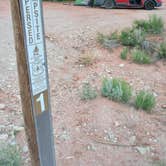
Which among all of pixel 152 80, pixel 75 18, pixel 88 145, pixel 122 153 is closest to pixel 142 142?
pixel 122 153

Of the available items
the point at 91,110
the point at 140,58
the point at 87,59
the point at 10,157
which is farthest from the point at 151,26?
the point at 10,157

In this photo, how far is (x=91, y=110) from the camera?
4.07 m

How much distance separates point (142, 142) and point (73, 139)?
73 cm

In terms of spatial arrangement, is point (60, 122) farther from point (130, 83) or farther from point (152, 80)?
point (152, 80)

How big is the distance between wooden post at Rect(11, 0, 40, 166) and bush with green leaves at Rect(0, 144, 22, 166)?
3.35 feet

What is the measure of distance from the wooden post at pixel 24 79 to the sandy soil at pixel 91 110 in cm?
131

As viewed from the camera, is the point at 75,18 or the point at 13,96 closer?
the point at 13,96

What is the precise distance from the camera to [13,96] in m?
4.30

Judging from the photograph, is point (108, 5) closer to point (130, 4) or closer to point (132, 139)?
point (130, 4)

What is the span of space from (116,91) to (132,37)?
2.16m

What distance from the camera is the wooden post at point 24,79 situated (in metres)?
1.63

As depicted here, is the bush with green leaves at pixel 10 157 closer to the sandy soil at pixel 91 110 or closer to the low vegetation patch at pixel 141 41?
the sandy soil at pixel 91 110

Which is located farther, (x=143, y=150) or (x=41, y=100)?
(x=143, y=150)

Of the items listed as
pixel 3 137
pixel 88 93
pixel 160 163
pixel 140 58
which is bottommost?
pixel 160 163
